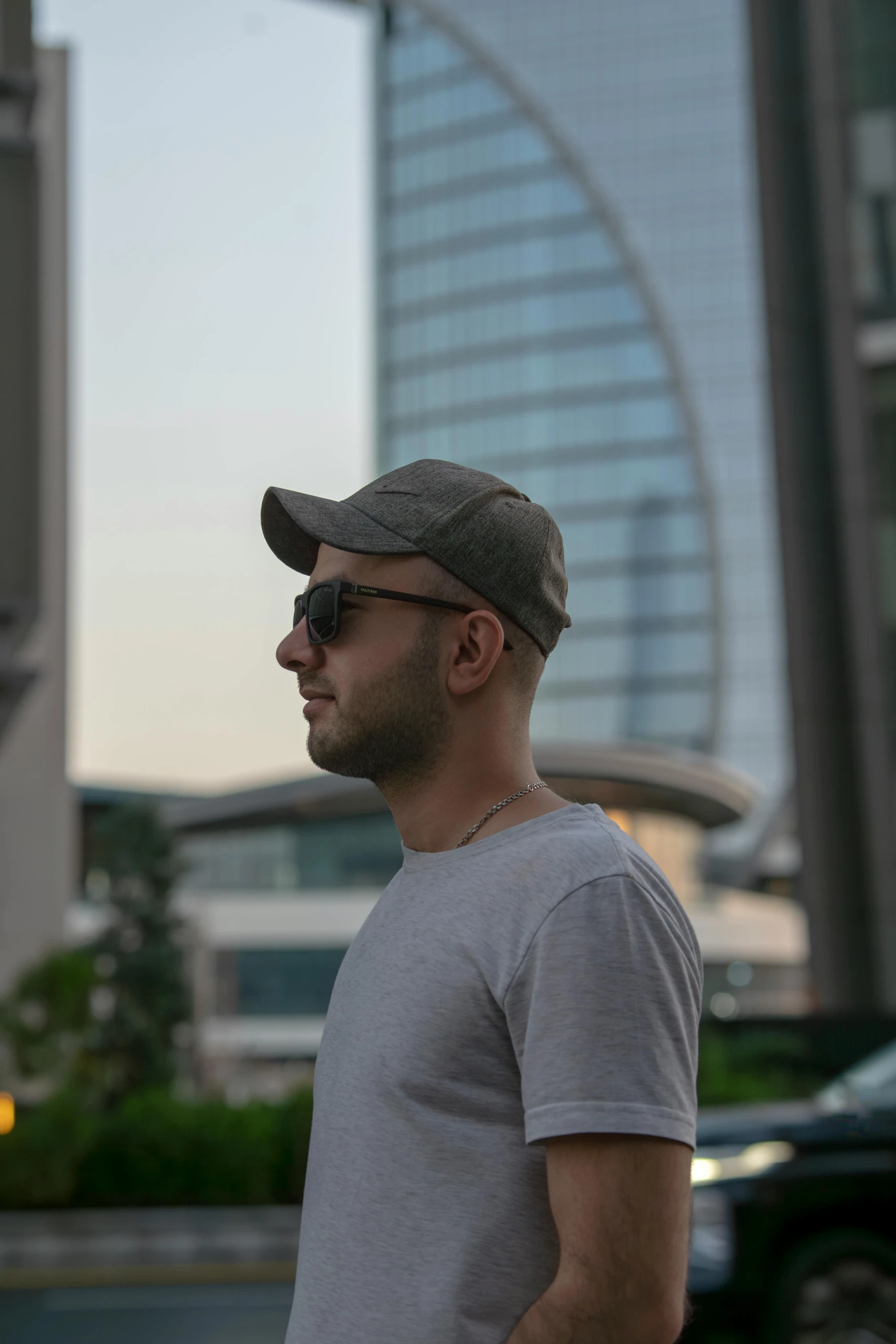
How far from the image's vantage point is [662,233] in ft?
377

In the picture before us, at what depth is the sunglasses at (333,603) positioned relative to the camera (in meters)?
1.57

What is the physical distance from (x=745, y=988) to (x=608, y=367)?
51892 mm

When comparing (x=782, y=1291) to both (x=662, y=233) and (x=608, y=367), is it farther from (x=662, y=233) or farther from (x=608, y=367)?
(x=662, y=233)

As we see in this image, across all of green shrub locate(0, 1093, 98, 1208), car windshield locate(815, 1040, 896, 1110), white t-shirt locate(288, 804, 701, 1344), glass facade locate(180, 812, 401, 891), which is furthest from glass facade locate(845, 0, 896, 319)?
glass facade locate(180, 812, 401, 891)

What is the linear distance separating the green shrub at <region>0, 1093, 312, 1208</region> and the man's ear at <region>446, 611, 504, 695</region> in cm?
1120

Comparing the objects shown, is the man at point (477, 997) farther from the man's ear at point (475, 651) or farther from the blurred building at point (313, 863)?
the blurred building at point (313, 863)

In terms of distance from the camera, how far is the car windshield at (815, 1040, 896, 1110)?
632 cm

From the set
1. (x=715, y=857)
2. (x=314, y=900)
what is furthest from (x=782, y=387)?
(x=715, y=857)

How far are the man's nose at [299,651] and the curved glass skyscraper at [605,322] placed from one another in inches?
3744

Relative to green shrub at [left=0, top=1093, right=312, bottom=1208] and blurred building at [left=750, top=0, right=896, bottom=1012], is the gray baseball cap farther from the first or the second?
blurred building at [left=750, top=0, right=896, bottom=1012]

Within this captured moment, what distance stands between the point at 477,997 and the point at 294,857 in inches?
2623

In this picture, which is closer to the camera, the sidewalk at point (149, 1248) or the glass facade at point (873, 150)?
the sidewalk at point (149, 1248)

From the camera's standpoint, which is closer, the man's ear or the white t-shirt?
the white t-shirt

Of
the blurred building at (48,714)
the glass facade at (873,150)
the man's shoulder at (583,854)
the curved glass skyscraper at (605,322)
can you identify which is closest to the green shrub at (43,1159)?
the blurred building at (48,714)
